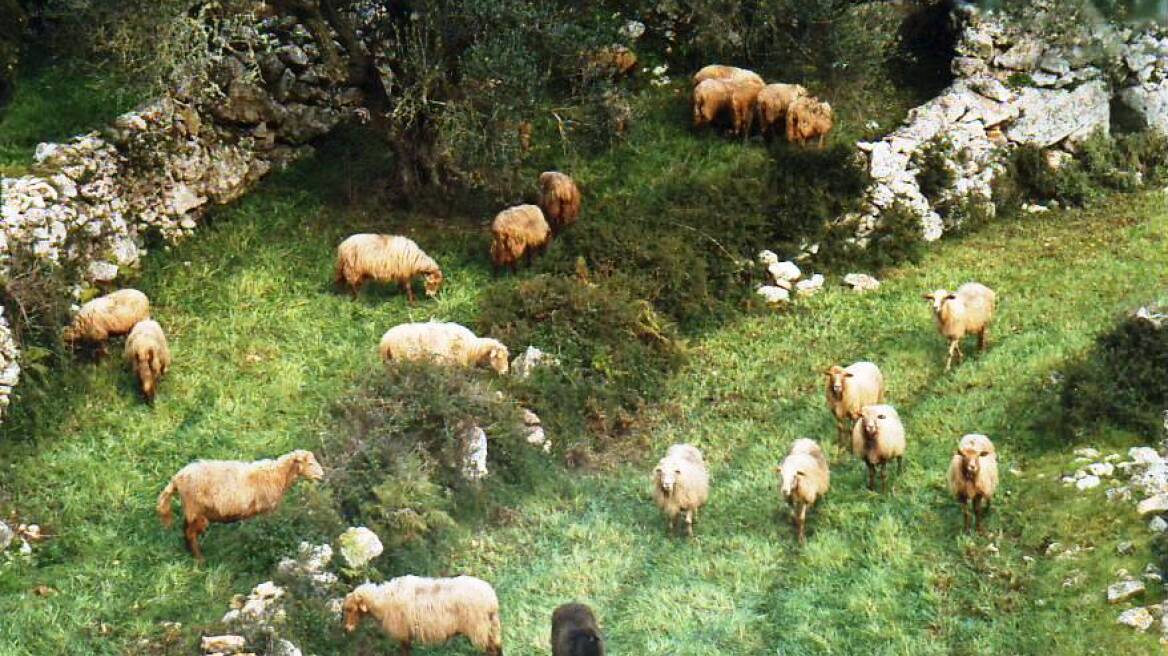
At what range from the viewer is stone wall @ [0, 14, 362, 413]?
59.1 ft

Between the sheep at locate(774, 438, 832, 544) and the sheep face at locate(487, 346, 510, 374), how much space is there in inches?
141

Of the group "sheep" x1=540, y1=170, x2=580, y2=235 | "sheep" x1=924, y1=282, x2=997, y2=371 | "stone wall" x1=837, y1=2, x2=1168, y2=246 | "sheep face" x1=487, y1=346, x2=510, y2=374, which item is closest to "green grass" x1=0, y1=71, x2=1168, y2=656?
"sheep" x1=924, y1=282, x2=997, y2=371

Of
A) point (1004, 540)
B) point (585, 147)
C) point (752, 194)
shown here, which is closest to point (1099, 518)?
point (1004, 540)

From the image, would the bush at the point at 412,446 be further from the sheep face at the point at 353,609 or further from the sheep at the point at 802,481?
the sheep at the point at 802,481

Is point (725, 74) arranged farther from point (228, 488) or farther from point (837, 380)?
point (228, 488)

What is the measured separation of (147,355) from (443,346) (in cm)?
321

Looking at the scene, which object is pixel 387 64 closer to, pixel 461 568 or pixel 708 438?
pixel 708 438

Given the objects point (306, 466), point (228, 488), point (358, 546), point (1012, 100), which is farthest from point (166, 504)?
point (1012, 100)

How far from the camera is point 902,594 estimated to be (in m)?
13.9

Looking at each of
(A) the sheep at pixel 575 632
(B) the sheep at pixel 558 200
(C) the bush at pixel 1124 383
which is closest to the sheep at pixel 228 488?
(A) the sheep at pixel 575 632

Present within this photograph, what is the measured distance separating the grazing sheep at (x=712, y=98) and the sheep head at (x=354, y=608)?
1070cm

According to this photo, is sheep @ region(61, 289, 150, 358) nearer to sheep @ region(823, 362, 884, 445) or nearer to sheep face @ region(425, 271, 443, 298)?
sheep face @ region(425, 271, 443, 298)

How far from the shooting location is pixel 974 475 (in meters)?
14.5

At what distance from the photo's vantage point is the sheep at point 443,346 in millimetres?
17281
